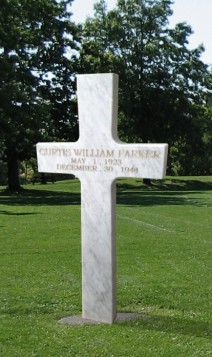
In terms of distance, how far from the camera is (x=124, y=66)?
4625 centimetres

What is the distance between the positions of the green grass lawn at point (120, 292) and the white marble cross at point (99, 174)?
39 cm

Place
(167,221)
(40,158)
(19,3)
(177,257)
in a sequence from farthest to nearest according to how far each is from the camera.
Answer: (19,3) → (167,221) → (177,257) → (40,158)

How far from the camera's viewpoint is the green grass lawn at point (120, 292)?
5816 millimetres

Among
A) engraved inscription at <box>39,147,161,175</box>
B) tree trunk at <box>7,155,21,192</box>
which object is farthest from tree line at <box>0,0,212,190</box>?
engraved inscription at <box>39,147,161,175</box>

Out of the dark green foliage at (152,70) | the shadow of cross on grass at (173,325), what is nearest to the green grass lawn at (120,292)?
the shadow of cross on grass at (173,325)

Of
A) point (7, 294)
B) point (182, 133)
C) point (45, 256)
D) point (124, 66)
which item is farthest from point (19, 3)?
point (7, 294)

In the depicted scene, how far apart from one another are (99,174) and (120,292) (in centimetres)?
221

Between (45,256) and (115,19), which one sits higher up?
(115,19)

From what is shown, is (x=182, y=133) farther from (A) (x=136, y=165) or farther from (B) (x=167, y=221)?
(A) (x=136, y=165)

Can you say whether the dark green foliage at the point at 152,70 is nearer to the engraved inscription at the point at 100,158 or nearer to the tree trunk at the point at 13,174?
the tree trunk at the point at 13,174

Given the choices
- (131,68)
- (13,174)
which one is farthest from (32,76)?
(131,68)

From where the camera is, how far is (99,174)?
6562mm

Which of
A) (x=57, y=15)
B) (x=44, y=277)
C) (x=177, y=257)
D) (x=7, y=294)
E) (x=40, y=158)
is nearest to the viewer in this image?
(x=40, y=158)

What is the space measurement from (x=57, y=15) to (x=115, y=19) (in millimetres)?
9680
